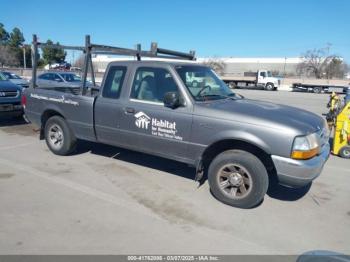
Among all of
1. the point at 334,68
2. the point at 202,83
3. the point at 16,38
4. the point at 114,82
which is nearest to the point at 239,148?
the point at 202,83

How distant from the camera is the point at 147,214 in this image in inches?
160

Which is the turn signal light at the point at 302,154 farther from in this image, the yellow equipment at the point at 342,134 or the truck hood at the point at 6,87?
the truck hood at the point at 6,87

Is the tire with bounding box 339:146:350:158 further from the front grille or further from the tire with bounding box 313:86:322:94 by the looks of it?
the tire with bounding box 313:86:322:94

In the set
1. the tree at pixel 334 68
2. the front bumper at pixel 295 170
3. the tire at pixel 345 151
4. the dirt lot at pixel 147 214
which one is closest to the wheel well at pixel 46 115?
the dirt lot at pixel 147 214

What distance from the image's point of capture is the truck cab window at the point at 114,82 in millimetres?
5355

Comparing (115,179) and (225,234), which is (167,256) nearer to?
(225,234)

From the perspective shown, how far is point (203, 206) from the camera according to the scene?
14.3ft

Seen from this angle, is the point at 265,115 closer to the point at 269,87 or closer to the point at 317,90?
the point at 269,87

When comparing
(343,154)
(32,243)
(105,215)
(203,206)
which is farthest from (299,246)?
(343,154)

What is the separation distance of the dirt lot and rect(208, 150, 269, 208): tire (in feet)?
0.49

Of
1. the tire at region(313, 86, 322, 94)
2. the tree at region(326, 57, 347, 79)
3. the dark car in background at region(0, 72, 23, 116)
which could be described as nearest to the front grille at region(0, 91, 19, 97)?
the dark car in background at region(0, 72, 23, 116)

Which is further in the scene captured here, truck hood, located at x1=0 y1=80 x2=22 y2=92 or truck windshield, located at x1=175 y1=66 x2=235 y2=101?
truck hood, located at x1=0 y1=80 x2=22 y2=92

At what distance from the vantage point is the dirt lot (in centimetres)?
339

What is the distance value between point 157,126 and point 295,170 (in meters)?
2.07
